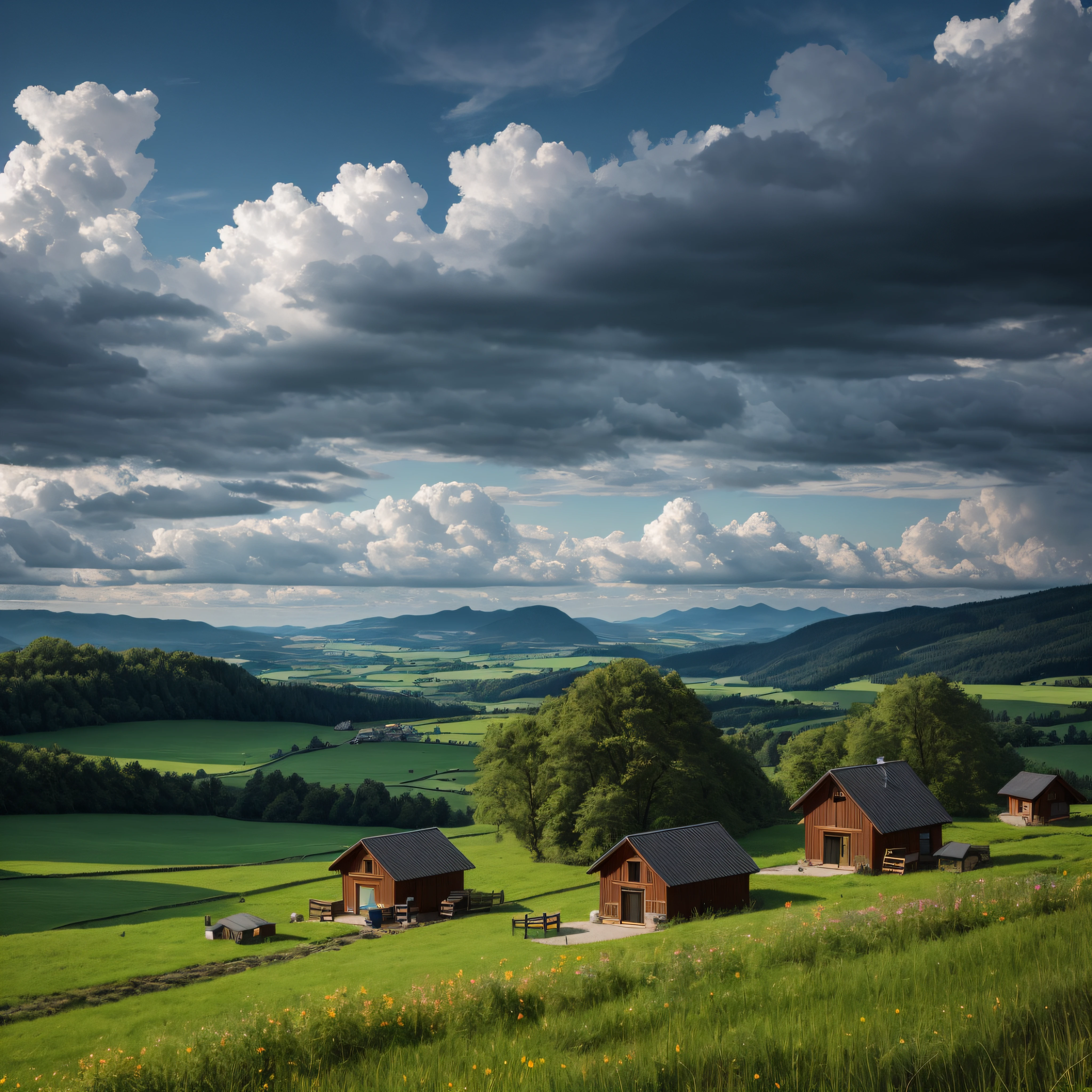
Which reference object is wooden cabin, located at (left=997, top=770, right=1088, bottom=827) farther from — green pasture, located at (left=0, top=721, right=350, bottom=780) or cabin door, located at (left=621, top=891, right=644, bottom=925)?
green pasture, located at (left=0, top=721, right=350, bottom=780)

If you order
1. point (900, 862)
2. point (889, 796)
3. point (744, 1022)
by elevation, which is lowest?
point (900, 862)

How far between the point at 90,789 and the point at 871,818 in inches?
3620

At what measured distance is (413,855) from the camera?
53562 millimetres

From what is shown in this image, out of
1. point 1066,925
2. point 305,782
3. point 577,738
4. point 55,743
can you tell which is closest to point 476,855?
point 577,738

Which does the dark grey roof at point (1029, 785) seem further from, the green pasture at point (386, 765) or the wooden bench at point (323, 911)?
the green pasture at point (386, 765)

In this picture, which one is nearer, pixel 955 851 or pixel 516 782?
pixel 955 851

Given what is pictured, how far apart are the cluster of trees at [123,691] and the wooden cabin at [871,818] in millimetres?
131582

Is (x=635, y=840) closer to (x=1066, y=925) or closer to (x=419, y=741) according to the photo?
(x=1066, y=925)

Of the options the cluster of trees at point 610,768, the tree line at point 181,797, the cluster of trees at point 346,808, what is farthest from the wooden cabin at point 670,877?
the tree line at point 181,797

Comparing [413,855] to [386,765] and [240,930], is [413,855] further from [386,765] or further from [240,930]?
[386,765]

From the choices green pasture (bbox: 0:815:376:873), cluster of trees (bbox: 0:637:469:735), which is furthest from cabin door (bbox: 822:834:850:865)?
cluster of trees (bbox: 0:637:469:735)

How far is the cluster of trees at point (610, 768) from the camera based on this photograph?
6212 cm

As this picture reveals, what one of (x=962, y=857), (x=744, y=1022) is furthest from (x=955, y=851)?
(x=744, y=1022)

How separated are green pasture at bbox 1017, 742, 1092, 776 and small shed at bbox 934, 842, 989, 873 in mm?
58334
